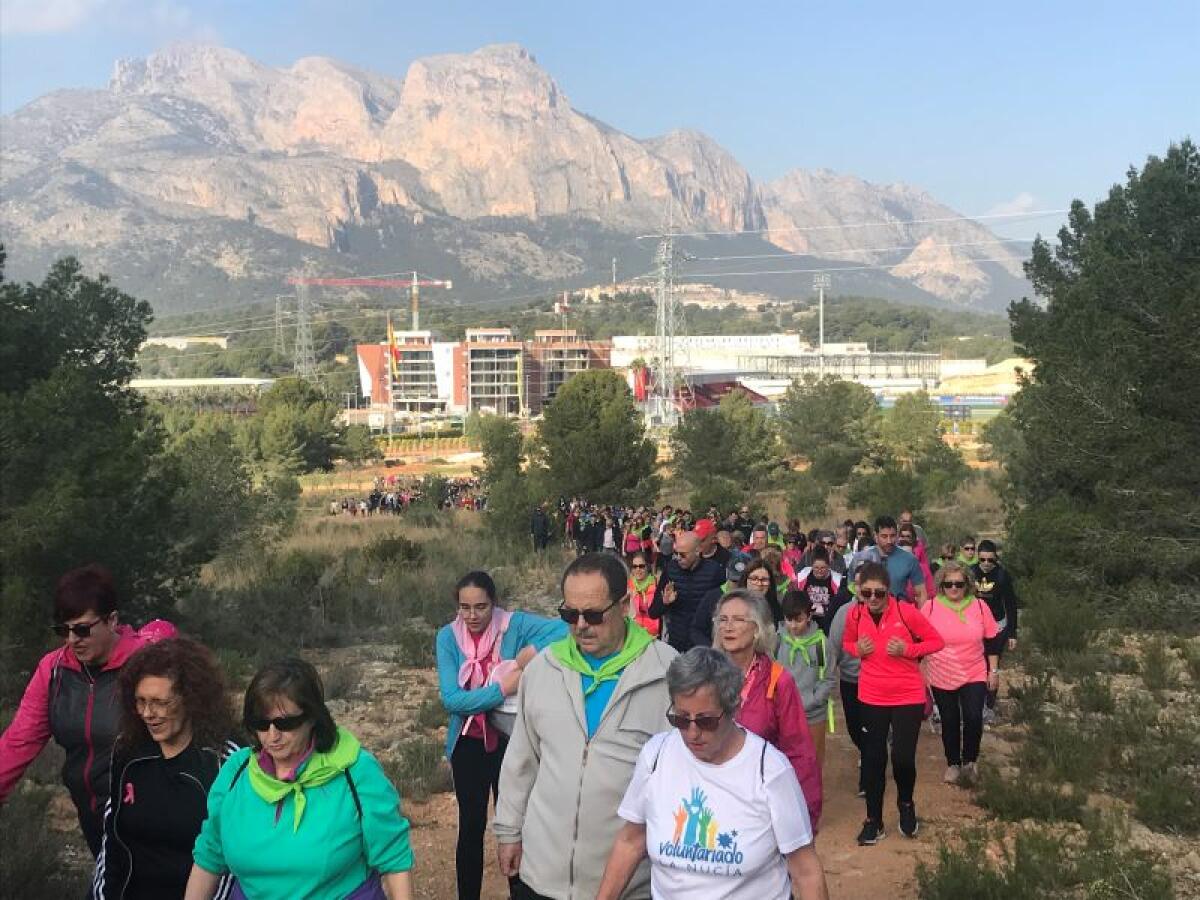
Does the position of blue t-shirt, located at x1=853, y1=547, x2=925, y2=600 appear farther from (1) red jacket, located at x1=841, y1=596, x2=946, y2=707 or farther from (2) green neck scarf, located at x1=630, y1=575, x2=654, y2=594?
(1) red jacket, located at x1=841, y1=596, x2=946, y2=707

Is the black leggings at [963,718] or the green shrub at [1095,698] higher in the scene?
the black leggings at [963,718]

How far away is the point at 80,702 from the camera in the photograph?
3494 millimetres

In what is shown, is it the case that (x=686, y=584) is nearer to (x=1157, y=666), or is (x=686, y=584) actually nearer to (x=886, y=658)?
(x=886, y=658)

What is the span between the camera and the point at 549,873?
334 centimetres

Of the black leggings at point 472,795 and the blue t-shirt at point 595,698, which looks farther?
the black leggings at point 472,795

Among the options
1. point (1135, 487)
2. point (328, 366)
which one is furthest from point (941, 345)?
point (1135, 487)

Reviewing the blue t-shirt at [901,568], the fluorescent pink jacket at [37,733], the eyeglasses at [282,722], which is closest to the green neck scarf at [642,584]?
the blue t-shirt at [901,568]

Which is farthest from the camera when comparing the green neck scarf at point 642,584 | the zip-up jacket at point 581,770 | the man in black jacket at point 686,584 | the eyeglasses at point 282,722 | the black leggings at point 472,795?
the green neck scarf at point 642,584

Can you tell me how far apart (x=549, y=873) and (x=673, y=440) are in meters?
43.3

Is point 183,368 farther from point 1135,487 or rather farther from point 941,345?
point 1135,487

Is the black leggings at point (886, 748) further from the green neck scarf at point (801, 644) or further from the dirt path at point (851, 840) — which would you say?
the green neck scarf at point (801, 644)

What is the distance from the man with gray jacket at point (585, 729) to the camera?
328 centimetres

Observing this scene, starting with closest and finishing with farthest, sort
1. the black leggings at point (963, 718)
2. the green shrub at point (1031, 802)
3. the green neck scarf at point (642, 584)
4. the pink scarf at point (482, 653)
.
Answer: the pink scarf at point (482, 653), the green shrub at point (1031, 802), the black leggings at point (963, 718), the green neck scarf at point (642, 584)

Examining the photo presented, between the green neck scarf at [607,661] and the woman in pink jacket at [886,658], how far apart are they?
8.72ft
